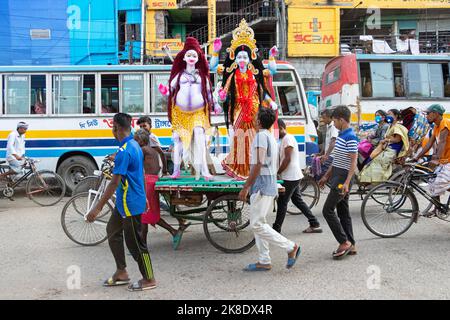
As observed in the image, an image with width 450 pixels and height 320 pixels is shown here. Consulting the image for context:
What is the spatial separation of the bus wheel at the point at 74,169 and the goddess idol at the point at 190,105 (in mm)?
4221

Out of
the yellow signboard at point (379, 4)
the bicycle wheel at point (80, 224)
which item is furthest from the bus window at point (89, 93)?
the yellow signboard at point (379, 4)

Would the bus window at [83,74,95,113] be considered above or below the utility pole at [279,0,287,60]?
below

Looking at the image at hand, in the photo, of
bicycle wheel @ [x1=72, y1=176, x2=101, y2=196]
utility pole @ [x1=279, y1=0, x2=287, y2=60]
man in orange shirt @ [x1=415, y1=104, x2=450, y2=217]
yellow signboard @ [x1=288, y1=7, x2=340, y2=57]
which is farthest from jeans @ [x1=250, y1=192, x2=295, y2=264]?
utility pole @ [x1=279, y1=0, x2=287, y2=60]

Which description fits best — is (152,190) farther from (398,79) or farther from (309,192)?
(398,79)

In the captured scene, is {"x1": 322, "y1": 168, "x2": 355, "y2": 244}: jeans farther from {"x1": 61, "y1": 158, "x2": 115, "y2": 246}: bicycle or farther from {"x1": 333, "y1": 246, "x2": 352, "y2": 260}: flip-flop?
{"x1": 61, "y1": 158, "x2": 115, "y2": 246}: bicycle

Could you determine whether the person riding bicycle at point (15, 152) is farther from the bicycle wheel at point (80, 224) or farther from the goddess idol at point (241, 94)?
the goddess idol at point (241, 94)

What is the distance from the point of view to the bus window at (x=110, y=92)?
9.32 m

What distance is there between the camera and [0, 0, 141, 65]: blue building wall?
19922mm

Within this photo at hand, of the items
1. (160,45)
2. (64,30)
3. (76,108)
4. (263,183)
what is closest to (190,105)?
(263,183)

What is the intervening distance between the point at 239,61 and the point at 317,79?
15.4m

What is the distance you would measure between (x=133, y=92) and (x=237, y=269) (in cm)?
591

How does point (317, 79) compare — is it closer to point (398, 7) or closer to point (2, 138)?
point (398, 7)

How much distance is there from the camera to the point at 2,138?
30.1 ft

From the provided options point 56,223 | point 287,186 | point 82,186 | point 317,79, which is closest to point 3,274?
point 82,186
